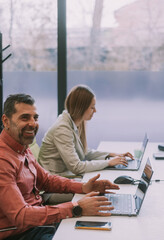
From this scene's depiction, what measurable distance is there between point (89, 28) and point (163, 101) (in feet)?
4.18

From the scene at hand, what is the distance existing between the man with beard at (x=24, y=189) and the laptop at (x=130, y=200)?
7cm

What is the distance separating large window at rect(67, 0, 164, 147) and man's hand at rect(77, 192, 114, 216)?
263cm

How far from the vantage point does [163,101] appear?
14.0ft

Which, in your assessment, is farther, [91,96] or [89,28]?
[89,28]

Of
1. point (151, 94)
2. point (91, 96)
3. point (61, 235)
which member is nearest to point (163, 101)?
point (151, 94)

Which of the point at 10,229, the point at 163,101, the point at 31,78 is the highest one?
the point at 31,78

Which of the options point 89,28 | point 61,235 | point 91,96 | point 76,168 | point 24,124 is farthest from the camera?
point 89,28

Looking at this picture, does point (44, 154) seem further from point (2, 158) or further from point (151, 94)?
point (151, 94)

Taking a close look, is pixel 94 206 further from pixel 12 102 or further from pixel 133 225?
pixel 12 102

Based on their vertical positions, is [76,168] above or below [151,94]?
below

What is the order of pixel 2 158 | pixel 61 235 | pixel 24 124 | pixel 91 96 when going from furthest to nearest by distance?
pixel 91 96
pixel 24 124
pixel 2 158
pixel 61 235

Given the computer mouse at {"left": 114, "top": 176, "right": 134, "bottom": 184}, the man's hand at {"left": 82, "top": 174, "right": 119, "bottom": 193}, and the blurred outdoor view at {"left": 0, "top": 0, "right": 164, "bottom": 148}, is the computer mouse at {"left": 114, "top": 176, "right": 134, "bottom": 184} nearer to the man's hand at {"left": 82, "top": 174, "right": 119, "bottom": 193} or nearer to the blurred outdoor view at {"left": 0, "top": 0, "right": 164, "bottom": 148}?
the man's hand at {"left": 82, "top": 174, "right": 119, "bottom": 193}

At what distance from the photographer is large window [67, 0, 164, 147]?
163 inches

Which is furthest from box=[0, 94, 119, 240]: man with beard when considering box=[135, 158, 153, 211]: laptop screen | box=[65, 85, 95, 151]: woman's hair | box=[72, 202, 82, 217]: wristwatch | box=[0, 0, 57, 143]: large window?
box=[0, 0, 57, 143]: large window
